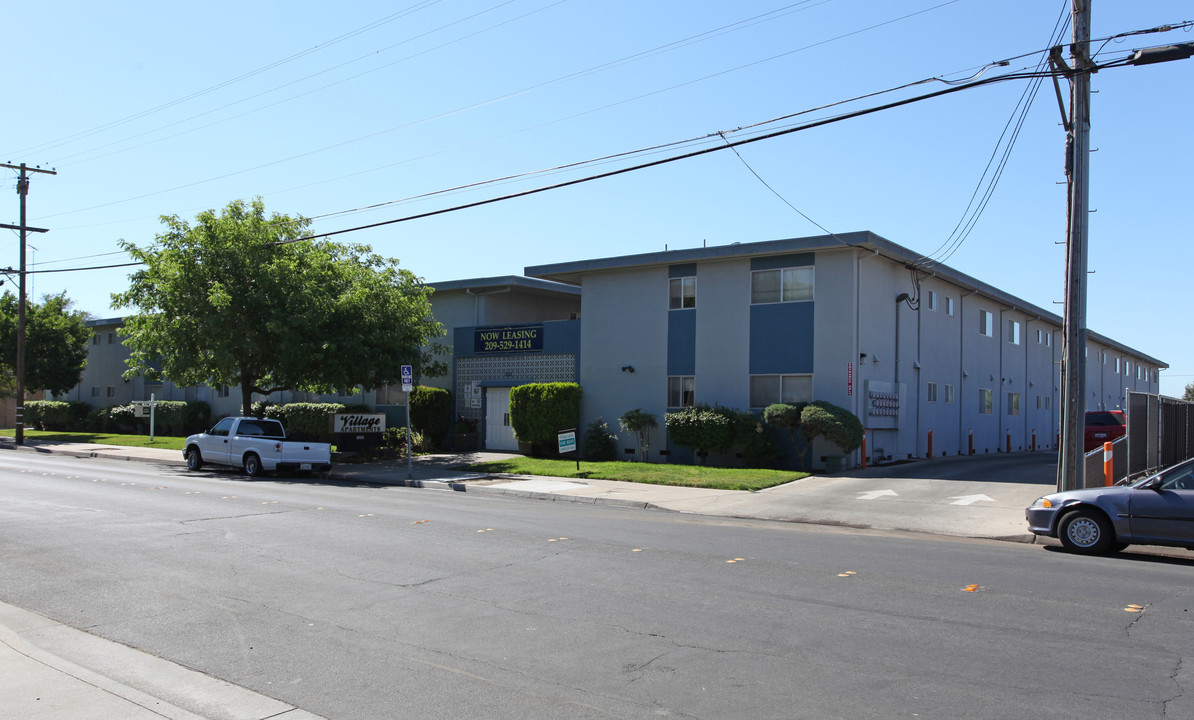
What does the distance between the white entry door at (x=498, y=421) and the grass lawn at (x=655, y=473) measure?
4197mm

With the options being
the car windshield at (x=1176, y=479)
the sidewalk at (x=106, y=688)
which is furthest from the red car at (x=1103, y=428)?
the sidewalk at (x=106, y=688)

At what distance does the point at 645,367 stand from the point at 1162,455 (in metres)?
13.8

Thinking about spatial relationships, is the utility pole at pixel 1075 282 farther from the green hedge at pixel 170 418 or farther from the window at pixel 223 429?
the green hedge at pixel 170 418

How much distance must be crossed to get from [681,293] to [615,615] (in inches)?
765

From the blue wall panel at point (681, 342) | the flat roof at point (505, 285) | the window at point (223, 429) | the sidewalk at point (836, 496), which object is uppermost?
the flat roof at point (505, 285)

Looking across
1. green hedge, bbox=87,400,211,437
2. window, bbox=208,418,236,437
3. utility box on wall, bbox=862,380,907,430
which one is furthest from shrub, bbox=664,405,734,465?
green hedge, bbox=87,400,211,437

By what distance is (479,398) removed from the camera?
1235 inches

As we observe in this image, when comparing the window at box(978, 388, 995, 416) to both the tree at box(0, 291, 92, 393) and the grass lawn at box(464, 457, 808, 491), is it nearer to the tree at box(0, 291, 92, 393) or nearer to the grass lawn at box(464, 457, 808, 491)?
the grass lawn at box(464, 457, 808, 491)

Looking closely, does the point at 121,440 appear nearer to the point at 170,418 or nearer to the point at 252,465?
the point at 170,418

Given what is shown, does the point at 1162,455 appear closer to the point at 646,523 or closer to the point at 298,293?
the point at 646,523

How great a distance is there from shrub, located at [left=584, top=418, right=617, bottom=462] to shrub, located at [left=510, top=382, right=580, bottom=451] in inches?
34.3

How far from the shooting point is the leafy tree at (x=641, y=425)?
85.0 feet

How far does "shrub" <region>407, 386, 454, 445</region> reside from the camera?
3098 cm

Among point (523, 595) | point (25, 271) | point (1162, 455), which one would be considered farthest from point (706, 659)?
point (25, 271)
